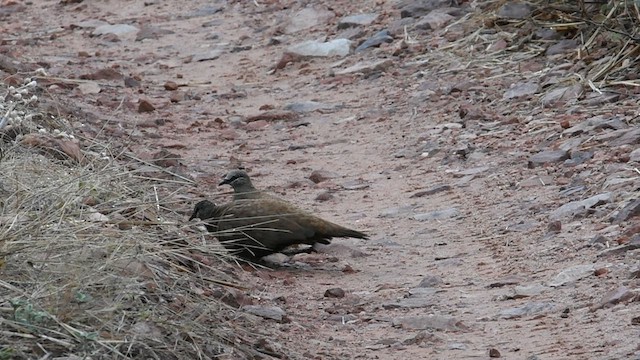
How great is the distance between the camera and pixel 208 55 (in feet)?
37.0

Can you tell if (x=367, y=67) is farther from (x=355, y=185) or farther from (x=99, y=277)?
(x=99, y=277)

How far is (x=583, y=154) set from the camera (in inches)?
281

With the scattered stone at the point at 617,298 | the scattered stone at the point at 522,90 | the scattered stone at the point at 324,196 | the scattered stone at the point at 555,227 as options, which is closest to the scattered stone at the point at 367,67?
the scattered stone at the point at 522,90

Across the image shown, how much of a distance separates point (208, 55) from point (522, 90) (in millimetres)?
3483

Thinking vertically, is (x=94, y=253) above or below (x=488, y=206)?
above

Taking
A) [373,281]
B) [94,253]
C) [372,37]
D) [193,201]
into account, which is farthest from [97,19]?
[94,253]

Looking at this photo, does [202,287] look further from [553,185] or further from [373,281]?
[553,185]

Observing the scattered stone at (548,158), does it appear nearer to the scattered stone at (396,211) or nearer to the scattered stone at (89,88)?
the scattered stone at (396,211)

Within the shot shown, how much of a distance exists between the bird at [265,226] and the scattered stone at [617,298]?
1.57 metres

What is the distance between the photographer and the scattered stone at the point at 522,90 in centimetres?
853

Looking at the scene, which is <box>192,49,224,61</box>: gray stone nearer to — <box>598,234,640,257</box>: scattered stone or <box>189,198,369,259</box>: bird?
<box>189,198,369,259</box>: bird

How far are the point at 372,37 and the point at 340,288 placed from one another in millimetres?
4811

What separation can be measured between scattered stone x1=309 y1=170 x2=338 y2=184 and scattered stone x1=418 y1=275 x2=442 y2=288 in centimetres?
193

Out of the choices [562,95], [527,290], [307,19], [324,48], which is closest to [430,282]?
[527,290]
